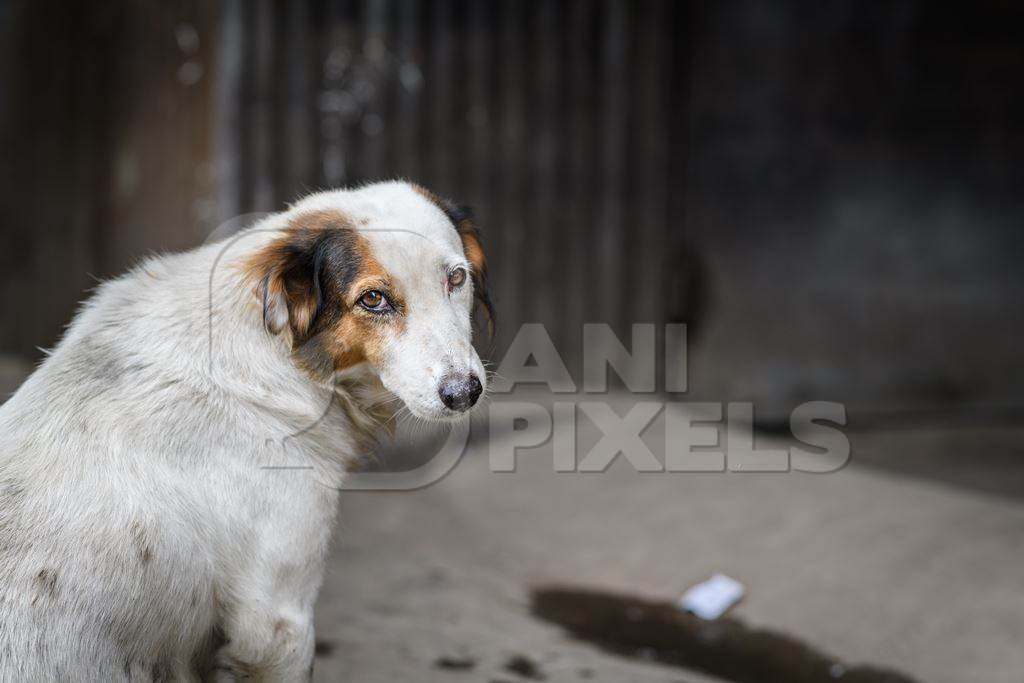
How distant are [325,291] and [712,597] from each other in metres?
2.13

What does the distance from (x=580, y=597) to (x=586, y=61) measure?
3.31 metres

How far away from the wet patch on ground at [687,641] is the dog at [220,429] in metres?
1.55

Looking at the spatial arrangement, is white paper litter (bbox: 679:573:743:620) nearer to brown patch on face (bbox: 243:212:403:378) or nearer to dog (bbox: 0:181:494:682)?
dog (bbox: 0:181:494:682)

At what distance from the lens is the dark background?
5734 mm

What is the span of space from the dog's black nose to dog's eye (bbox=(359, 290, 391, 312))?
0.72 ft

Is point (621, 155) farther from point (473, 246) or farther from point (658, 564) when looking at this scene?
point (473, 246)

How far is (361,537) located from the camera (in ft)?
14.6

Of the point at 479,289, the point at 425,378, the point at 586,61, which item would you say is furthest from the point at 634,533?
the point at 586,61

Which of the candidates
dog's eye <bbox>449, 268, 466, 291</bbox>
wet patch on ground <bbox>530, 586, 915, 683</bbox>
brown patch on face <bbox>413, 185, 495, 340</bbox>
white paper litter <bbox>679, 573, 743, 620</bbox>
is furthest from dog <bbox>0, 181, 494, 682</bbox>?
white paper litter <bbox>679, 573, 743, 620</bbox>

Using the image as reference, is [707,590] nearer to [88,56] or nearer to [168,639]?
[168,639]

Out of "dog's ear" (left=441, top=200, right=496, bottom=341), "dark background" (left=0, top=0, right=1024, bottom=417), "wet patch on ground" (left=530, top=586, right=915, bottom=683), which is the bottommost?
"wet patch on ground" (left=530, top=586, right=915, bottom=683)

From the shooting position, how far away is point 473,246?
2676mm

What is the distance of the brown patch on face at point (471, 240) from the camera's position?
8.67 feet

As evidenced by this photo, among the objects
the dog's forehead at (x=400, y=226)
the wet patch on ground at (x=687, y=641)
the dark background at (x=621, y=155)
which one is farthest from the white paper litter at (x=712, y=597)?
the dark background at (x=621, y=155)
